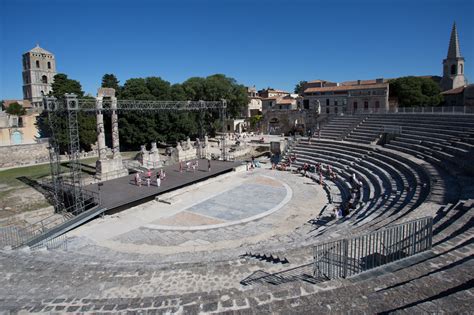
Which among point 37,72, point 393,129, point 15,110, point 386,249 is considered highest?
point 37,72

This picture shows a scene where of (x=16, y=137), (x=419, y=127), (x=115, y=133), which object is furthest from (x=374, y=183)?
(x=16, y=137)

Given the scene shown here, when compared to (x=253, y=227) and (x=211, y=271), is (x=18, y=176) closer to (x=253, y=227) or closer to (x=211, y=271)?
(x=253, y=227)

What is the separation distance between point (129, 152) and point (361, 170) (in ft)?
99.8

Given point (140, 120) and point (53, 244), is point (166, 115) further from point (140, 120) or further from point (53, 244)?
point (53, 244)

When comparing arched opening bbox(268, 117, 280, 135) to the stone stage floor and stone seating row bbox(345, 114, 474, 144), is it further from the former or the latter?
the stone stage floor

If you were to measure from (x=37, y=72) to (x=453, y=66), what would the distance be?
88999 mm

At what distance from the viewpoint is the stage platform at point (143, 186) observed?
1903 centimetres

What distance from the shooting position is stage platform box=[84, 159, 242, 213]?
1903 cm

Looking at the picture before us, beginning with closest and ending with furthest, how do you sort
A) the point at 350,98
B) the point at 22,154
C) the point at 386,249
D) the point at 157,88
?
the point at 386,249
the point at 22,154
the point at 157,88
the point at 350,98

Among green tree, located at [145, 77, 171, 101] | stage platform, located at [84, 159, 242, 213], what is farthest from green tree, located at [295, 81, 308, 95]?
stage platform, located at [84, 159, 242, 213]

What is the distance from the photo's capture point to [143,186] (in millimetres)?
22359

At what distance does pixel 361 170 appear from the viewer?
2325 cm

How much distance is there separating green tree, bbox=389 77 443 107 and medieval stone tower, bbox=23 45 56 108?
239 feet

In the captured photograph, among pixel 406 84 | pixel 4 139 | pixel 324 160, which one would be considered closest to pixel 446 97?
pixel 406 84
